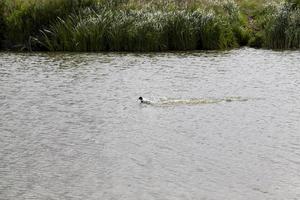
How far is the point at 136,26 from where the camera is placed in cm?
2806

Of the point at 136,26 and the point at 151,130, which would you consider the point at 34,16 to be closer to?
the point at 136,26

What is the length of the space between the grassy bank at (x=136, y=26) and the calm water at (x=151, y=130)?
343cm

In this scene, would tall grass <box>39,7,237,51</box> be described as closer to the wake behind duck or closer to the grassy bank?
the grassy bank

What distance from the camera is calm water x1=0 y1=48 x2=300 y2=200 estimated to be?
11336 mm

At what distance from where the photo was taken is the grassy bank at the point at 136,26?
28.3 metres

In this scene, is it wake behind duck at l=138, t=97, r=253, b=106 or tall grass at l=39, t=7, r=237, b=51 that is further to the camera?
tall grass at l=39, t=7, r=237, b=51

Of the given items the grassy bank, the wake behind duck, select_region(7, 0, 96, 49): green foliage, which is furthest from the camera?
select_region(7, 0, 96, 49): green foliage

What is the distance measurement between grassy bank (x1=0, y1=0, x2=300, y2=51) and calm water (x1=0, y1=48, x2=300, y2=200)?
3429 millimetres

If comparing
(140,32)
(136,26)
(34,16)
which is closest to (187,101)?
(136,26)

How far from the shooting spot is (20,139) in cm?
1443

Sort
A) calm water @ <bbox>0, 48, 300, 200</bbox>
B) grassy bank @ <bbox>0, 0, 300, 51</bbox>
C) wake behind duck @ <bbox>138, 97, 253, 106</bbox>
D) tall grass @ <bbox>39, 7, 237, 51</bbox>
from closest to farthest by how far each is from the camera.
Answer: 1. calm water @ <bbox>0, 48, 300, 200</bbox>
2. wake behind duck @ <bbox>138, 97, 253, 106</bbox>
3. tall grass @ <bbox>39, 7, 237, 51</bbox>
4. grassy bank @ <bbox>0, 0, 300, 51</bbox>

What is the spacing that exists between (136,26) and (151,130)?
44.2 feet

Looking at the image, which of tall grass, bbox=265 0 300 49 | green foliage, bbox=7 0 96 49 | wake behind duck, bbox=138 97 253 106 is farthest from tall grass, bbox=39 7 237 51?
wake behind duck, bbox=138 97 253 106

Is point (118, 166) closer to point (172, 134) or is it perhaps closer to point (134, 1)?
point (172, 134)
